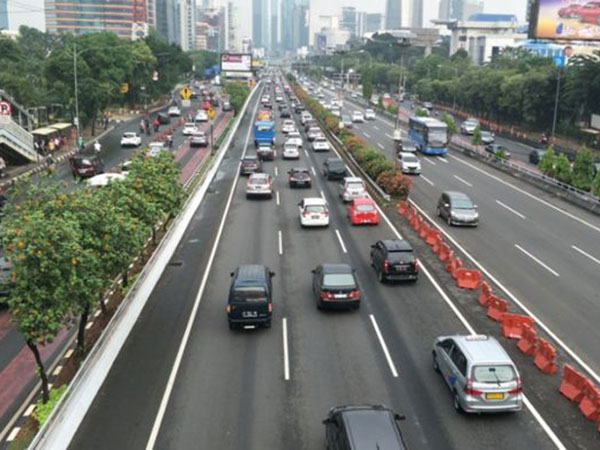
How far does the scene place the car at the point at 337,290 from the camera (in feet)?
78.6

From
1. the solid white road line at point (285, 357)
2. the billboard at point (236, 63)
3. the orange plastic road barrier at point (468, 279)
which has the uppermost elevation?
the billboard at point (236, 63)

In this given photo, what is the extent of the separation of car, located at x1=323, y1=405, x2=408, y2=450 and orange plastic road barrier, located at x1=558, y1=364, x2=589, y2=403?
5689 millimetres

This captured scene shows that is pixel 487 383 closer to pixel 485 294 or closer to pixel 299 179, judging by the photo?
pixel 485 294

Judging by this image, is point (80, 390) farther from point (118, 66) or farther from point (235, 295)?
point (118, 66)

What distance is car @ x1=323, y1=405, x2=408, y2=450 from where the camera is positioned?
13.6m

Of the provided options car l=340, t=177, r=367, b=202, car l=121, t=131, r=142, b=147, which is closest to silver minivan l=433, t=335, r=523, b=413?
car l=340, t=177, r=367, b=202

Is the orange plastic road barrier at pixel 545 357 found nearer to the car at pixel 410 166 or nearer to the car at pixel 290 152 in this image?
the car at pixel 410 166

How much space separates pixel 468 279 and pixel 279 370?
1093 cm

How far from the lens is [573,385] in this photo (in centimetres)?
1789

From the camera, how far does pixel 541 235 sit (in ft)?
119

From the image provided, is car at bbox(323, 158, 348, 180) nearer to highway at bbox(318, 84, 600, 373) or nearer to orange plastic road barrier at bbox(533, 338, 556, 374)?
highway at bbox(318, 84, 600, 373)

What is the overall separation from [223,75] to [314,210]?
142802 millimetres

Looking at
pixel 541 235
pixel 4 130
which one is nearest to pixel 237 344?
pixel 541 235

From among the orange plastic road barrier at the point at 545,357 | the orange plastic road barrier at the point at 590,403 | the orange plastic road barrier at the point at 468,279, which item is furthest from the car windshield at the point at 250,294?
the orange plastic road barrier at the point at 590,403
